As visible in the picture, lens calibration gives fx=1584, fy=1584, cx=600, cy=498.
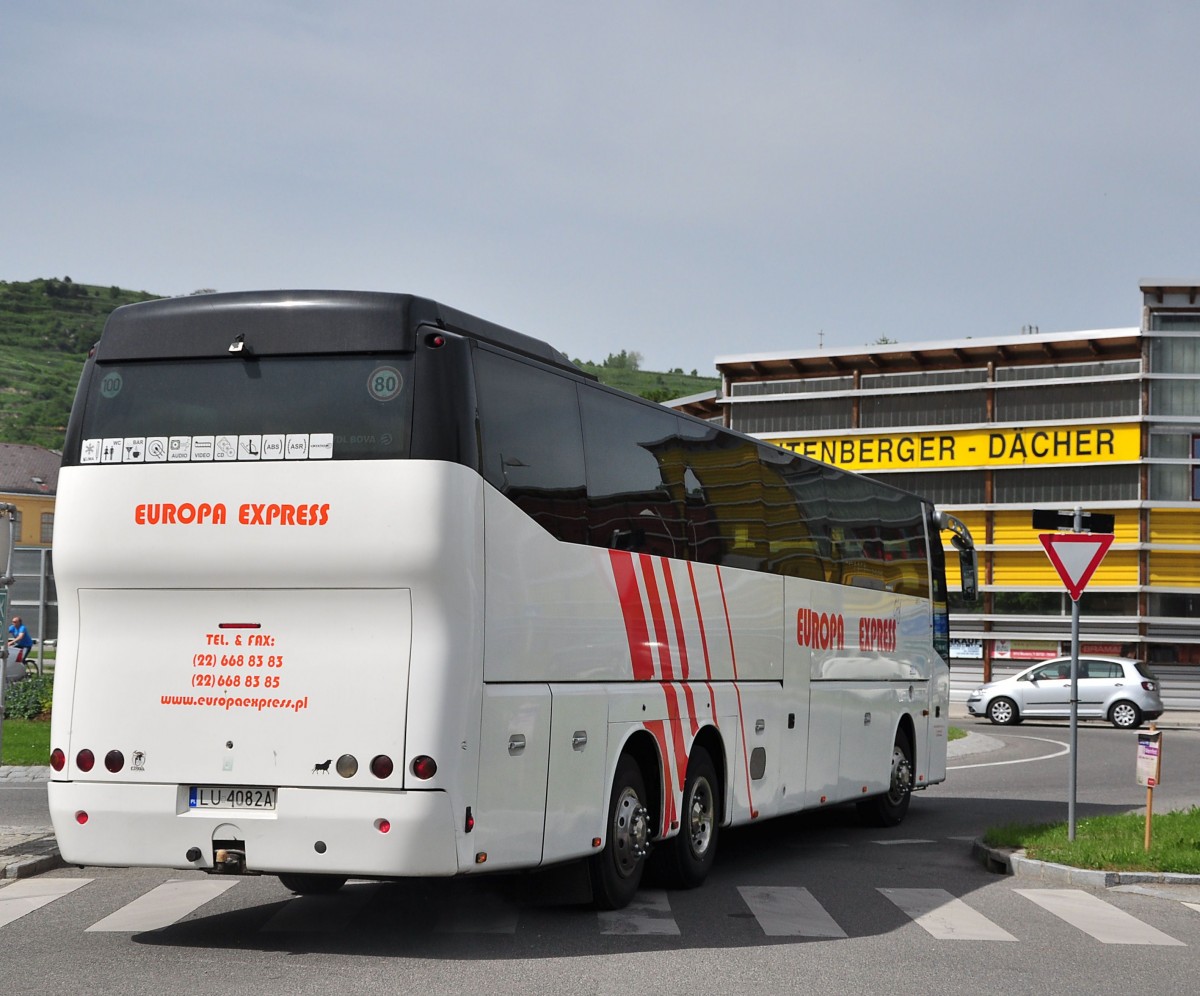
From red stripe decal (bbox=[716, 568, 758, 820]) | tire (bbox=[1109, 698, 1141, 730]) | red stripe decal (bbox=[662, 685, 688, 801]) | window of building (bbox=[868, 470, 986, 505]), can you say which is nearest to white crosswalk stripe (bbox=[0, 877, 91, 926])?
red stripe decal (bbox=[662, 685, 688, 801])

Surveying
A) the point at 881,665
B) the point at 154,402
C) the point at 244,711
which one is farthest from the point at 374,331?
the point at 881,665

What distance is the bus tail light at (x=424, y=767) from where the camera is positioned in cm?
821

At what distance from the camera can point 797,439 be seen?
53312 millimetres

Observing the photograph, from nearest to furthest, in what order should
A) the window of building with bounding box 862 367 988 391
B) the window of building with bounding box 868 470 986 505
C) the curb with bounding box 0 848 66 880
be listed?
the curb with bounding box 0 848 66 880 → the window of building with bounding box 868 470 986 505 → the window of building with bounding box 862 367 988 391

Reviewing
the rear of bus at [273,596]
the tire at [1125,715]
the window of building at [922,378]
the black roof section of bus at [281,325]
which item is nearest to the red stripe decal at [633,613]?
the black roof section of bus at [281,325]

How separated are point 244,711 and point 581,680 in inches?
83.4

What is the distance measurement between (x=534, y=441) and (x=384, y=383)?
1126 millimetres

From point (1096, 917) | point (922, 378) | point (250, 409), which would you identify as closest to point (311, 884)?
point (250, 409)

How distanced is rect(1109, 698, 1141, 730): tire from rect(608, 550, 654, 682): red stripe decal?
29569 mm

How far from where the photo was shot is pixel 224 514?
28.4 ft

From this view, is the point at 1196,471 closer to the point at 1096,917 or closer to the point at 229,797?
the point at 1096,917

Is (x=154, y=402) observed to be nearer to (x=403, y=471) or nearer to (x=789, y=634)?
(x=403, y=471)

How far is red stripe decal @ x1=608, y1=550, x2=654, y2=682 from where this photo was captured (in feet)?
33.6

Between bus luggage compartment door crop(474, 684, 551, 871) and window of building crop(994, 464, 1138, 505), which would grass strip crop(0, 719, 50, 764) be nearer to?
bus luggage compartment door crop(474, 684, 551, 871)
